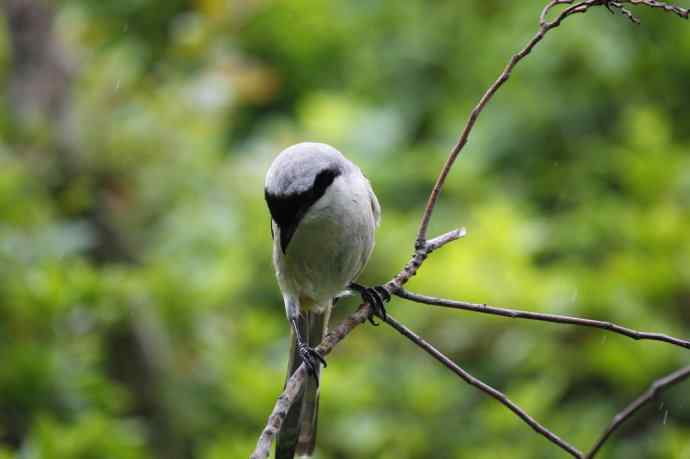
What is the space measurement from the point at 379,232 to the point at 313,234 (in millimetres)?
2593

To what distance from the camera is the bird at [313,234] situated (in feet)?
7.74

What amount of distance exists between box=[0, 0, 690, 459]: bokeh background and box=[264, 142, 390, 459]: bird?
0.94 metres

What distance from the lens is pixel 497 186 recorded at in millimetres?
5809

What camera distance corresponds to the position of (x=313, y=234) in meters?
2.50

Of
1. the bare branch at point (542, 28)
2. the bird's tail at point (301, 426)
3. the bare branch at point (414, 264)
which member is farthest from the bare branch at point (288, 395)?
the bird's tail at point (301, 426)

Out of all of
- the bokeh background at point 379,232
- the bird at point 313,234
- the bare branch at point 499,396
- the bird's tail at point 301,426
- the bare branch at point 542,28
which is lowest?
the bare branch at point 499,396

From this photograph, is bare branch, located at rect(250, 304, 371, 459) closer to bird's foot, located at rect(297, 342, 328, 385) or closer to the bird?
the bird

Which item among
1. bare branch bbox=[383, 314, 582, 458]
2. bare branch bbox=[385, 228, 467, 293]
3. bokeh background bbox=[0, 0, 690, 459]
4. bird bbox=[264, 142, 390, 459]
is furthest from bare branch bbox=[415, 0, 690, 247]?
bokeh background bbox=[0, 0, 690, 459]

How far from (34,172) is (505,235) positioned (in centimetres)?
240

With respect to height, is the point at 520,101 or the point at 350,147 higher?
the point at 520,101

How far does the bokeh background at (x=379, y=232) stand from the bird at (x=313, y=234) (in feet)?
3.10

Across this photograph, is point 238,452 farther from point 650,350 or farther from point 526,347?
point 650,350

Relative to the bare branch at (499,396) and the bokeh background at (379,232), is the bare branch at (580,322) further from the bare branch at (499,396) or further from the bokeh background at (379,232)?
the bokeh background at (379,232)

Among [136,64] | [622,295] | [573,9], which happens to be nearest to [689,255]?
[622,295]
